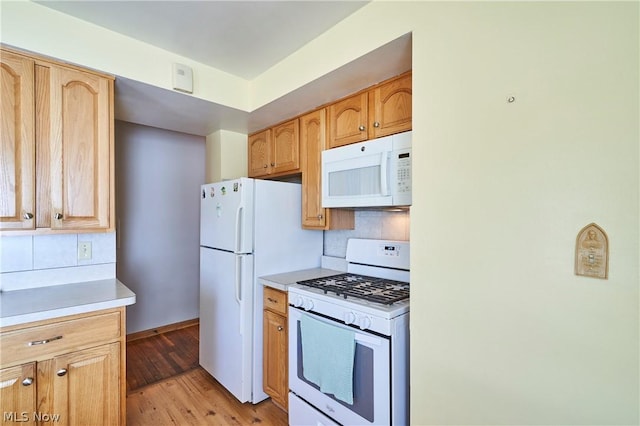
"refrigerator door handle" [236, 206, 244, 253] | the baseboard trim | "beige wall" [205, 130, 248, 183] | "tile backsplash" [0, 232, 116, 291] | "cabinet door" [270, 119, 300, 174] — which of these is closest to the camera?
"tile backsplash" [0, 232, 116, 291]

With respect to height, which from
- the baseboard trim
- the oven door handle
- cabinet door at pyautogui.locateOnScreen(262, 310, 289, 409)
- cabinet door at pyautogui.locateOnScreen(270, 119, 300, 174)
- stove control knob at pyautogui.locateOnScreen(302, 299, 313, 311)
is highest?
cabinet door at pyautogui.locateOnScreen(270, 119, 300, 174)

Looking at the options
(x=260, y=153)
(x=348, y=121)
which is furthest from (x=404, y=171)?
(x=260, y=153)

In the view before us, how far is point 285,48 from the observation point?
200cm

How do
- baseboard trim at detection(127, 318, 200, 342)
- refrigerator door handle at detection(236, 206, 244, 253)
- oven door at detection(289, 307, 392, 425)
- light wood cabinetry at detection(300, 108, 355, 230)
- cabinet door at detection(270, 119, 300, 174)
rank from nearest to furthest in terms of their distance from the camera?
oven door at detection(289, 307, 392, 425) → refrigerator door handle at detection(236, 206, 244, 253) → light wood cabinetry at detection(300, 108, 355, 230) → cabinet door at detection(270, 119, 300, 174) → baseboard trim at detection(127, 318, 200, 342)

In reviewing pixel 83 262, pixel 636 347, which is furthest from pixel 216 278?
pixel 636 347

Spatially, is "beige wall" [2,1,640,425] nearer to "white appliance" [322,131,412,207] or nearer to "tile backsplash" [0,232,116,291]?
"white appliance" [322,131,412,207]

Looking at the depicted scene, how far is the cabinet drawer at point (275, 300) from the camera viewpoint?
2107 mm

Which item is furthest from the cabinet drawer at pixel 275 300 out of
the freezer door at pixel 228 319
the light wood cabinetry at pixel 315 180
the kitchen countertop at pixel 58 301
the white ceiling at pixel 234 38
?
the white ceiling at pixel 234 38

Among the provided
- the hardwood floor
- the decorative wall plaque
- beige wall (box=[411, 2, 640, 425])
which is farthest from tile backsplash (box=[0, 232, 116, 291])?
the decorative wall plaque

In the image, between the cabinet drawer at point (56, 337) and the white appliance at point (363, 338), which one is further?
the white appliance at point (363, 338)

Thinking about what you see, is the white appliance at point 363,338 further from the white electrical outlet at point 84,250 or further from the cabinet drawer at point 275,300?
the white electrical outlet at point 84,250

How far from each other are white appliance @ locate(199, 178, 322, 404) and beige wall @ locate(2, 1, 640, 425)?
1.24 meters

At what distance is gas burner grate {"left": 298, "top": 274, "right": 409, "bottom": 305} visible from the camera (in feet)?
5.52

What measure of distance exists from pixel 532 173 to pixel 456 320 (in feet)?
2.08
